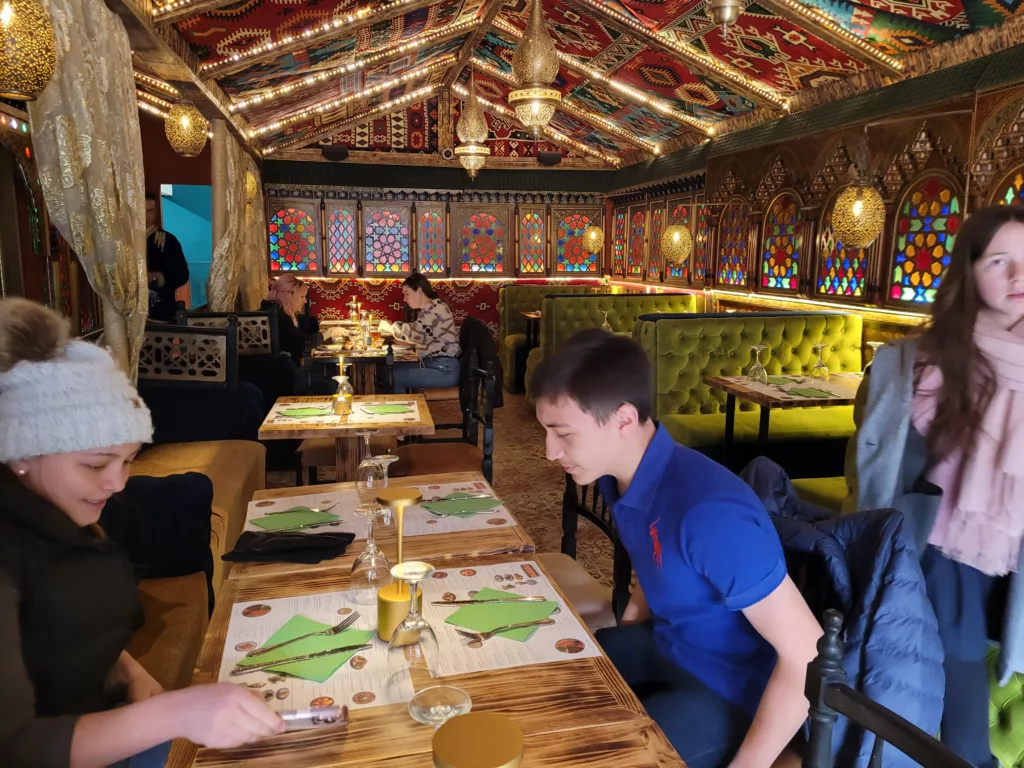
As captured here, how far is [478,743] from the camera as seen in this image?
108cm

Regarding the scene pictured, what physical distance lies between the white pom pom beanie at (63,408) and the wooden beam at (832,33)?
5839 millimetres

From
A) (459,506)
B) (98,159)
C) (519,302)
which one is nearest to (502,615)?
(459,506)

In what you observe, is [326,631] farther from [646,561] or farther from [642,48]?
[642,48]

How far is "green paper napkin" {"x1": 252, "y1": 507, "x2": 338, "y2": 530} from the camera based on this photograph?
7.45 feet

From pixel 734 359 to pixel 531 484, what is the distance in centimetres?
198

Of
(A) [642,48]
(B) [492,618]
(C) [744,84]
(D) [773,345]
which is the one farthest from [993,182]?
(B) [492,618]

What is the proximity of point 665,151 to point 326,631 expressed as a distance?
32.8ft

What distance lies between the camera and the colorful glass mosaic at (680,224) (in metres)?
9.83

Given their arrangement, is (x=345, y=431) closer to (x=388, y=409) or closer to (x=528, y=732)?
(x=388, y=409)

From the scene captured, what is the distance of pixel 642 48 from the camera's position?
25.0 feet

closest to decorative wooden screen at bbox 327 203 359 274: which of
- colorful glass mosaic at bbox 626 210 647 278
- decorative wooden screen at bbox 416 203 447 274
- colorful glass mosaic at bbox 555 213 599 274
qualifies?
decorative wooden screen at bbox 416 203 447 274

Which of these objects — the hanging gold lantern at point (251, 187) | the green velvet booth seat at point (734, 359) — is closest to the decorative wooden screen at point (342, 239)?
the hanging gold lantern at point (251, 187)

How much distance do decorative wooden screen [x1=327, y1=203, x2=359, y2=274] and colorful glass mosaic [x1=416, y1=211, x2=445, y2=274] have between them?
41.4 inches

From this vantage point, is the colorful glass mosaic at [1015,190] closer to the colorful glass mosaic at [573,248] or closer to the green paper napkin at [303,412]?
the green paper napkin at [303,412]
